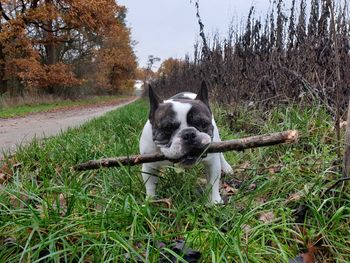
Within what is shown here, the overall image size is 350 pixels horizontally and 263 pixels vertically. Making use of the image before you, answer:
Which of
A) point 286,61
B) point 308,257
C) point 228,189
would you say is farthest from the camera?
point 286,61

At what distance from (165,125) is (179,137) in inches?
8.9

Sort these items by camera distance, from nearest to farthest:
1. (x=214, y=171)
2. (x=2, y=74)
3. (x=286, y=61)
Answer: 1. (x=214, y=171)
2. (x=286, y=61)
3. (x=2, y=74)

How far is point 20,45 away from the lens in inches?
886

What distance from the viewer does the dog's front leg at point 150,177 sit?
115 inches

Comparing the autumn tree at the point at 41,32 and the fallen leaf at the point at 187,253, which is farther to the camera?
the autumn tree at the point at 41,32

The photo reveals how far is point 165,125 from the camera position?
2943 mm

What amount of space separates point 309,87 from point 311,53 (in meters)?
0.67

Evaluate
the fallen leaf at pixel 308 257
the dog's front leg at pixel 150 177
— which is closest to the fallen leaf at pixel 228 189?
the dog's front leg at pixel 150 177

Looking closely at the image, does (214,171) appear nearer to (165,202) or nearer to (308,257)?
(165,202)

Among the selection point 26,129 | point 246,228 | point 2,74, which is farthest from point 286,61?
point 2,74

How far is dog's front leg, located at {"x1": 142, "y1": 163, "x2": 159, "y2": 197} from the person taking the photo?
9.60 feet

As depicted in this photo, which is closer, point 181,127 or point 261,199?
point 261,199

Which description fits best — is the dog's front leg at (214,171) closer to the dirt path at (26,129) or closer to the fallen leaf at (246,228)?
the fallen leaf at (246,228)

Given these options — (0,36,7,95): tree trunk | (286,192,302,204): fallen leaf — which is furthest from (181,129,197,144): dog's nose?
(0,36,7,95): tree trunk
